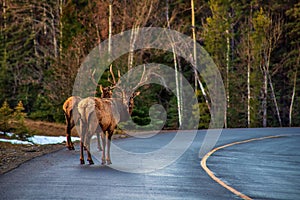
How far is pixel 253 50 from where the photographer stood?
43.1 m

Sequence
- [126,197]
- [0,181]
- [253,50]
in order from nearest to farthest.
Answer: [126,197]
[0,181]
[253,50]

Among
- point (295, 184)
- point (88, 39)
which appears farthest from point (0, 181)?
point (88, 39)

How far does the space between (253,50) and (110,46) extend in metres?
12.3

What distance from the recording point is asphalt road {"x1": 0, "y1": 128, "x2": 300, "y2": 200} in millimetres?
9781

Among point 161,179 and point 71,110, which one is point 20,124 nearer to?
point 71,110

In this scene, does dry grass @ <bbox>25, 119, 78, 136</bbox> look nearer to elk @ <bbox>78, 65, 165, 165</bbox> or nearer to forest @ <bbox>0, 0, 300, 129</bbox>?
forest @ <bbox>0, 0, 300, 129</bbox>

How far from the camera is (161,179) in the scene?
1159cm

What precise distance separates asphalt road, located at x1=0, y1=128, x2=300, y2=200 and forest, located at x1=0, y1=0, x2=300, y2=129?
1629 cm

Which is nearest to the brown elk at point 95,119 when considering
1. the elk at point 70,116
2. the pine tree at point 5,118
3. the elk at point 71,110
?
the elk at point 71,110

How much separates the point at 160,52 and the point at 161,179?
30.5 metres

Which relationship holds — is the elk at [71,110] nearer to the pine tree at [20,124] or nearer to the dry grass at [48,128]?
the pine tree at [20,124]

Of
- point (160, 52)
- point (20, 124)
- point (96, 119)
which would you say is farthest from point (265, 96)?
point (96, 119)

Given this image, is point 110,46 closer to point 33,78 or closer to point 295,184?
point 33,78

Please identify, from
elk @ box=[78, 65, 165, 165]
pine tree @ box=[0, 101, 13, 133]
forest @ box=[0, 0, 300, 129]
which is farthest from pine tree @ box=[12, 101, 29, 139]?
elk @ box=[78, 65, 165, 165]
